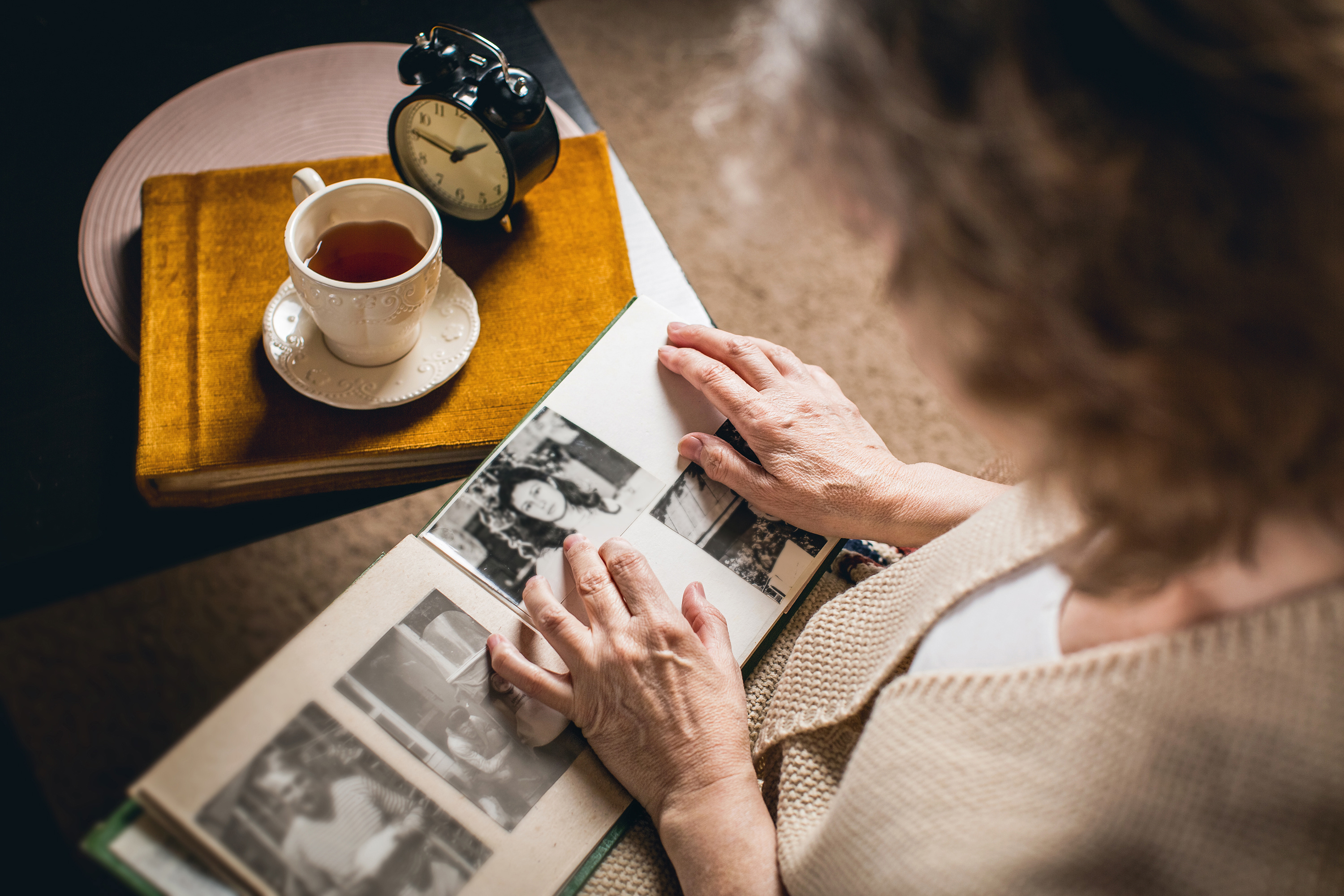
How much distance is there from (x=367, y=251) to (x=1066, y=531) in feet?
2.02

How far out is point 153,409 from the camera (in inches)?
25.2

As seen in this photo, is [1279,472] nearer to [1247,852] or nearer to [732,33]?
[1247,852]

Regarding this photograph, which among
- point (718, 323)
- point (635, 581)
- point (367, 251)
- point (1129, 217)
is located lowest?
point (718, 323)

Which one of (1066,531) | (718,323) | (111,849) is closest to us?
(111,849)

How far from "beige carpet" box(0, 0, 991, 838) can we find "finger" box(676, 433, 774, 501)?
0.20 metres

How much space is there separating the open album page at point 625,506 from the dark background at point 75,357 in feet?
0.38

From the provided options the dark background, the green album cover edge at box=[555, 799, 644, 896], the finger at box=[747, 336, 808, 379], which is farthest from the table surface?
the green album cover edge at box=[555, 799, 644, 896]

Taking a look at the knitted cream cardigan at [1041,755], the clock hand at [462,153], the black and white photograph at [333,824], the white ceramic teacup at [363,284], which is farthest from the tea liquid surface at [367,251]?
the knitted cream cardigan at [1041,755]

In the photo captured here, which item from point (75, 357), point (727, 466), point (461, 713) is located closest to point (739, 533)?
point (727, 466)

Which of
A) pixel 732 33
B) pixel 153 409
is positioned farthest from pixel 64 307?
pixel 732 33

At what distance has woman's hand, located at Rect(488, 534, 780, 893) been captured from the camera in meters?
0.59

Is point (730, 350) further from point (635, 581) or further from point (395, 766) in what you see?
point (395, 766)

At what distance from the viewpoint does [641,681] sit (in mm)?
610

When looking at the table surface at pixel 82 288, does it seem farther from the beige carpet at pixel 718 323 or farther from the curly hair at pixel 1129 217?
the curly hair at pixel 1129 217
